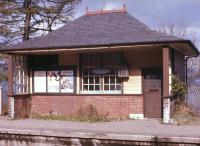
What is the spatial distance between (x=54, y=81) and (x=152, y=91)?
4389 mm

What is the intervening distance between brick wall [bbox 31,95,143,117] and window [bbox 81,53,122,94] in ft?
1.17

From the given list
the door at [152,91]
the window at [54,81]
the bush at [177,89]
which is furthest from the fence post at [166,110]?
the window at [54,81]

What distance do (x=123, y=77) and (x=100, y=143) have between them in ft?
31.3

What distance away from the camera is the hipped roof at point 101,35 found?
18812mm

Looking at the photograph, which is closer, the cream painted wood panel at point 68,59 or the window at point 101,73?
the window at point 101,73

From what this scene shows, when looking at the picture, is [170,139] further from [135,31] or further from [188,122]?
[135,31]

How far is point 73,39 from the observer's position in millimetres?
20422

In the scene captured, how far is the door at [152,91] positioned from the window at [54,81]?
3.20 m

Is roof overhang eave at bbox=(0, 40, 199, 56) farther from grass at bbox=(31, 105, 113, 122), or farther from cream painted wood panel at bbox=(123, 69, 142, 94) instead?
grass at bbox=(31, 105, 113, 122)

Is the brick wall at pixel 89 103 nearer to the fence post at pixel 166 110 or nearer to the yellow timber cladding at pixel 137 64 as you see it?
the yellow timber cladding at pixel 137 64

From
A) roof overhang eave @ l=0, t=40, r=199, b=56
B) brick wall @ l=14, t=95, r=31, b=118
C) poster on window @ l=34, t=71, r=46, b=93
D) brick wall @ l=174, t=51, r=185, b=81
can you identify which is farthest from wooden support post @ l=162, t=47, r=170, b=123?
brick wall @ l=14, t=95, r=31, b=118

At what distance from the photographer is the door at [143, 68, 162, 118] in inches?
790

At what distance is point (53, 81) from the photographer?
2127 centimetres

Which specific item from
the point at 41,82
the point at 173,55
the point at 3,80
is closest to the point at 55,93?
the point at 41,82
